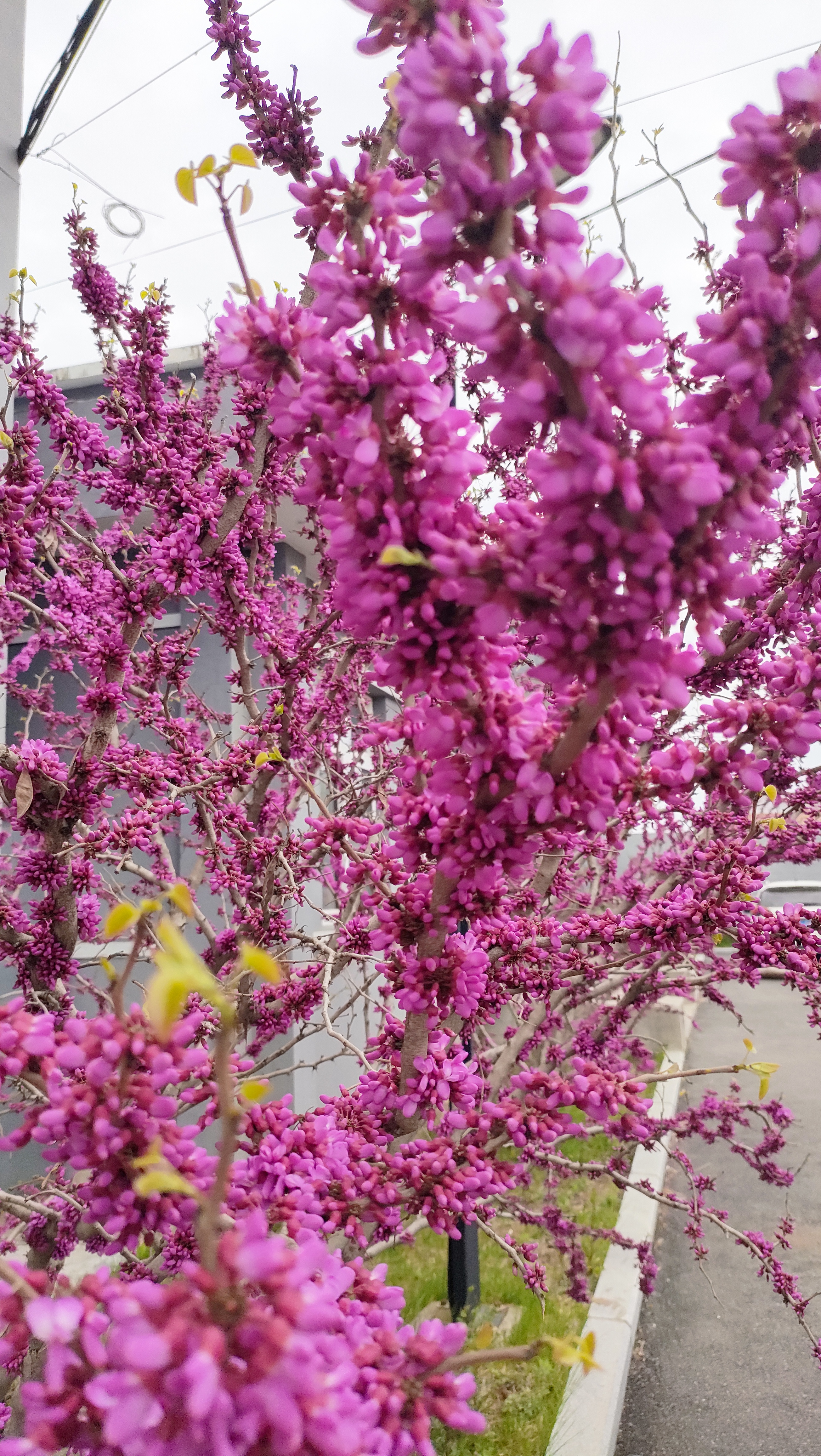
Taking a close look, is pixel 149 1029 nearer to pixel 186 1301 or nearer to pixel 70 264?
pixel 186 1301

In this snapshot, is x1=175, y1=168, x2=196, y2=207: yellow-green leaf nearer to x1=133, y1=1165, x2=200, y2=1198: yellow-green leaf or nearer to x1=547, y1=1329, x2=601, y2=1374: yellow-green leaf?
x1=133, y1=1165, x2=200, y2=1198: yellow-green leaf

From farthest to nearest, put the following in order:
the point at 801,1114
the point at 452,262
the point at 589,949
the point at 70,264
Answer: the point at 801,1114 < the point at 70,264 < the point at 589,949 < the point at 452,262

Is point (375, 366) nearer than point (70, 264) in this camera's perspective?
Yes

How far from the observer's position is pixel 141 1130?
35.7 inches

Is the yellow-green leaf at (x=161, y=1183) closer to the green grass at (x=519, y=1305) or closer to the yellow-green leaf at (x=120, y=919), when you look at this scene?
the yellow-green leaf at (x=120, y=919)

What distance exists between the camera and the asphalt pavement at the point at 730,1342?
338 centimetres

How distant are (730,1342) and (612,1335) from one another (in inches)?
32.9

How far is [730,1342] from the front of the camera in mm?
4016

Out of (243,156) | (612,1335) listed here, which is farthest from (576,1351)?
(612,1335)

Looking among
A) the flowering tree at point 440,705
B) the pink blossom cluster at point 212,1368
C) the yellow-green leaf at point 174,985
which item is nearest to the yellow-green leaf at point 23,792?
the flowering tree at point 440,705

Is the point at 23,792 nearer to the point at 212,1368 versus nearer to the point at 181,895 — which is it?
the point at 181,895

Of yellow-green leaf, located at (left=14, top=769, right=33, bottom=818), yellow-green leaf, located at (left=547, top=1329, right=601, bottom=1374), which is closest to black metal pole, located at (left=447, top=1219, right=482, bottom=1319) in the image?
yellow-green leaf, located at (left=14, top=769, right=33, bottom=818)

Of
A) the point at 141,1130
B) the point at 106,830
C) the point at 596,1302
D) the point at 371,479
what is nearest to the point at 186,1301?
the point at 141,1130

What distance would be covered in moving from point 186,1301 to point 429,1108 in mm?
937
